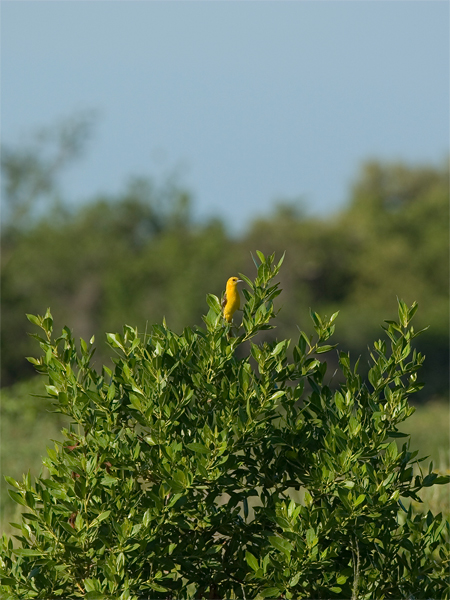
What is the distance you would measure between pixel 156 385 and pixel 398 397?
3.27 feet

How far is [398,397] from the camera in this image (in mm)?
3248

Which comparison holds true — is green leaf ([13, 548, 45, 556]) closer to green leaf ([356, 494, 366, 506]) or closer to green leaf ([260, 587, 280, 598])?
green leaf ([260, 587, 280, 598])

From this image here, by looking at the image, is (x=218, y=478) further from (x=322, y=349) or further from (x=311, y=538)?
(x=322, y=349)

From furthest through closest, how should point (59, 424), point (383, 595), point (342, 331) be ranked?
point (342, 331) < point (59, 424) < point (383, 595)

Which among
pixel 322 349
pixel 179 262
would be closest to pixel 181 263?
pixel 179 262

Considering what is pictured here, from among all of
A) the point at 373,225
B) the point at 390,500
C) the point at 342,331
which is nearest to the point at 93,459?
the point at 390,500

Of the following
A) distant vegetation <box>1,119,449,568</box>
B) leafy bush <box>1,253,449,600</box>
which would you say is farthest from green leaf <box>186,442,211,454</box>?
distant vegetation <box>1,119,449,568</box>

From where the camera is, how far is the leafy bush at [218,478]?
3041 millimetres

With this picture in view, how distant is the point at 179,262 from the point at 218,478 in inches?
1186

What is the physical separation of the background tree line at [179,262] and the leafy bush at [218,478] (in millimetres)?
23631

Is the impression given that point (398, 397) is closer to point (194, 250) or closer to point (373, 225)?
point (194, 250)

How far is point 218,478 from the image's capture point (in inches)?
119

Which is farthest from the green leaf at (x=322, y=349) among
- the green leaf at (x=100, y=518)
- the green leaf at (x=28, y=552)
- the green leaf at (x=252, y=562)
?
the green leaf at (x=28, y=552)

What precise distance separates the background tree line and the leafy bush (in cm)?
2363
